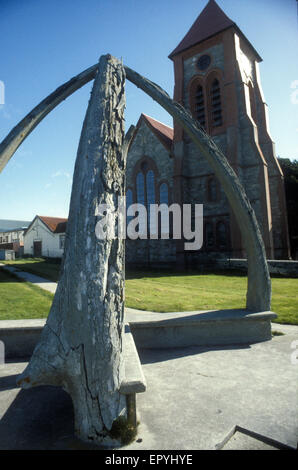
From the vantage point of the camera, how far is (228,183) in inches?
191

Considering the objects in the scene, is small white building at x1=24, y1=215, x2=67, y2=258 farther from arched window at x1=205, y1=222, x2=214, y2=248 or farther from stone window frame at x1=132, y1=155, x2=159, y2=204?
arched window at x1=205, y1=222, x2=214, y2=248

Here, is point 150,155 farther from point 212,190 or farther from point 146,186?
point 212,190

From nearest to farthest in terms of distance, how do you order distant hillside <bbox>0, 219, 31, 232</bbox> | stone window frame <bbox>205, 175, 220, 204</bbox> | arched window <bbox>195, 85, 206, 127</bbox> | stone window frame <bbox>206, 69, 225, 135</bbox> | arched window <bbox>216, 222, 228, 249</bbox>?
1. arched window <bbox>216, 222, 228, 249</bbox>
2. stone window frame <bbox>205, 175, 220, 204</bbox>
3. stone window frame <bbox>206, 69, 225, 135</bbox>
4. arched window <bbox>195, 85, 206, 127</bbox>
5. distant hillside <bbox>0, 219, 31, 232</bbox>

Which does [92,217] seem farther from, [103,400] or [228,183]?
Answer: [228,183]

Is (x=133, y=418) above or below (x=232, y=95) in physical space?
below

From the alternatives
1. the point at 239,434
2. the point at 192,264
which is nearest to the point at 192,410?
the point at 239,434

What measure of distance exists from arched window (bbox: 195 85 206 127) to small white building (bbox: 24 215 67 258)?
19567 mm

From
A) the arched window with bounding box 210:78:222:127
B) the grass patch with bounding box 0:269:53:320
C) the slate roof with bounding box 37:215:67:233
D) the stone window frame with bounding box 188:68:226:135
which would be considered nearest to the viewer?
the grass patch with bounding box 0:269:53:320

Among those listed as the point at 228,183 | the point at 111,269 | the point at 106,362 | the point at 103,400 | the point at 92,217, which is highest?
the point at 228,183

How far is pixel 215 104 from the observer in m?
21.5

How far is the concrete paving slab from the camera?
2.21 meters

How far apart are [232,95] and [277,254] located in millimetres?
11670

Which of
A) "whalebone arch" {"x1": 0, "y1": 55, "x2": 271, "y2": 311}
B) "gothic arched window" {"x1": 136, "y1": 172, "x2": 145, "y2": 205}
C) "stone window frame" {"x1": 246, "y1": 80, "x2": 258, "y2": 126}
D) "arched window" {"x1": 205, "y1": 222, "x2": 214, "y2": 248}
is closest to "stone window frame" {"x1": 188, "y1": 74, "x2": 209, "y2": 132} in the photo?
"stone window frame" {"x1": 246, "y1": 80, "x2": 258, "y2": 126}
